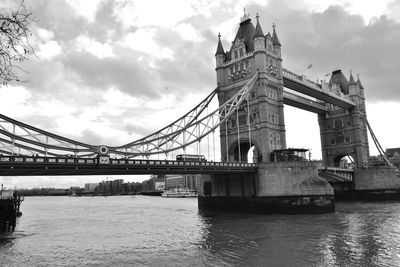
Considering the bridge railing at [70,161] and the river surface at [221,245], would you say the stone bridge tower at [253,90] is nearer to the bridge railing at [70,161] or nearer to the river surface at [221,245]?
the bridge railing at [70,161]

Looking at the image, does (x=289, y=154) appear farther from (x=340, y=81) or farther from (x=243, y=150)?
(x=340, y=81)

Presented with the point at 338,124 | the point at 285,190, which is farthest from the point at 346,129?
the point at 285,190

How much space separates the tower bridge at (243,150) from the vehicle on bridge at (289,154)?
0.73 metres

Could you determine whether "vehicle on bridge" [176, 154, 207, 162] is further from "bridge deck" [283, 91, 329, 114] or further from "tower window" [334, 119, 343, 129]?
"tower window" [334, 119, 343, 129]

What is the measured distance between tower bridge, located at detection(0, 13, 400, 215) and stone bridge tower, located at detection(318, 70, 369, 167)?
210 inches

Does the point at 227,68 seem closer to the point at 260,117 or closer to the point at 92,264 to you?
the point at 260,117

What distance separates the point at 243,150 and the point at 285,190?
15563 millimetres

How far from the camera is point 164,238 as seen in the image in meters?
29.5

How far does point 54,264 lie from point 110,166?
48.8ft

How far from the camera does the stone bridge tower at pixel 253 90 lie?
53.5 metres

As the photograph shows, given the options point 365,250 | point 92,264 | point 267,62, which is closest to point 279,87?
point 267,62

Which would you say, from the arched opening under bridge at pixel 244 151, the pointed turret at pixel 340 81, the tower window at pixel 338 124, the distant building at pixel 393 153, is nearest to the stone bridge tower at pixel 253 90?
the arched opening under bridge at pixel 244 151

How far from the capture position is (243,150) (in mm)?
60375

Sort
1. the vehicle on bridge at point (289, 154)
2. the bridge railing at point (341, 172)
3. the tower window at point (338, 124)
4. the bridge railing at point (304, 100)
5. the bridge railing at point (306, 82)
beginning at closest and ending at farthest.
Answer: the vehicle on bridge at point (289, 154) < the bridge railing at point (306, 82) < the bridge railing at point (341, 172) < the bridge railing at point (304, 100) < the tower window at point (338, 124)
